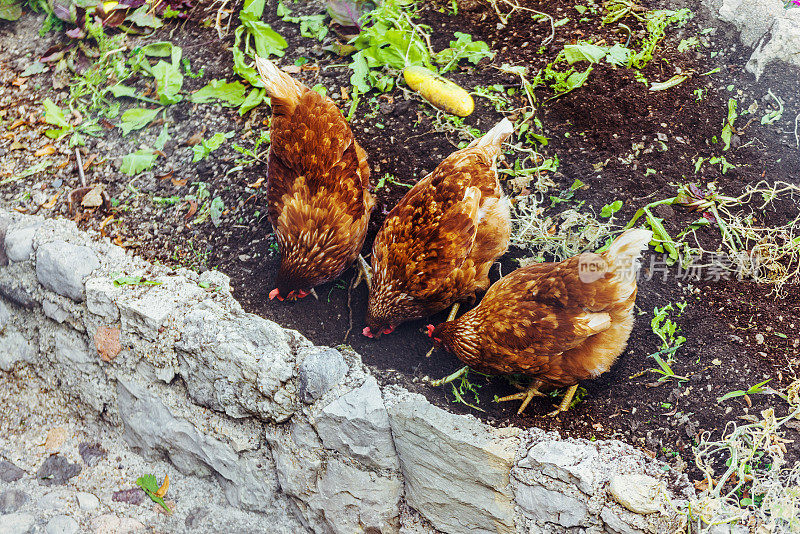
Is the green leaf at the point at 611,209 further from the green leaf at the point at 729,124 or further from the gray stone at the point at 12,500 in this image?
the gray stone at the point at 12,500

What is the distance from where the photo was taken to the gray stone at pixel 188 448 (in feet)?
8.80

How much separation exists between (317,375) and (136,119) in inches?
85.4

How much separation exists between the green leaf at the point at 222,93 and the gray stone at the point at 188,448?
1.74m

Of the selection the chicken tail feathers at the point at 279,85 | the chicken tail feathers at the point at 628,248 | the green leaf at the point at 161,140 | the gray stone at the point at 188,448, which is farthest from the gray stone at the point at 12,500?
the chicken tail feathers at the point at 628,248

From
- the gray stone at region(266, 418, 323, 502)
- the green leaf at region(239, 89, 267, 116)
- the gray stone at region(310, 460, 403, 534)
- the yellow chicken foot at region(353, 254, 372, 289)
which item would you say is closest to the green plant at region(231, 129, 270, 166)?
the green leaf at region(239, 89, 267, 116)

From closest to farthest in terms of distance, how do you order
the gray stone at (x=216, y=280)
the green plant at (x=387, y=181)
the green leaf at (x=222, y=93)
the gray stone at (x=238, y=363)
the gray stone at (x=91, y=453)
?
1. the gray stone at (x=238, y=363)
2. the gray stone at (x=216, y=280)
3. the gray stone at (x=91, y=453)
4. the green plant at (x=387, y=181)
5. the green leaf at (x=222, y=93)

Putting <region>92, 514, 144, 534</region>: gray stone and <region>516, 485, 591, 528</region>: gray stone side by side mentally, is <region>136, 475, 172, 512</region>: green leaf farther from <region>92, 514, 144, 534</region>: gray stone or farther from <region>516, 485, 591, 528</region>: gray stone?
<region>516, 485, 591, 528</region>: gray stone

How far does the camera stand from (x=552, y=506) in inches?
86.9

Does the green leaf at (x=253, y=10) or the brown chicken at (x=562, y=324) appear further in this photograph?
the green leaf at (x=253, y=10)

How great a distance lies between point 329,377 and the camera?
248 cm

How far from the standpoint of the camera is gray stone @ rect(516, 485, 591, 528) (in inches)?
85.3

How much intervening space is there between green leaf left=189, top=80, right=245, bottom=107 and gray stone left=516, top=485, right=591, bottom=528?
270 cm

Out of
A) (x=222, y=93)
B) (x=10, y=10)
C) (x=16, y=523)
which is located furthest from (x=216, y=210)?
(x=10, y=10)

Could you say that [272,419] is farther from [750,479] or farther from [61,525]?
[750,479]
